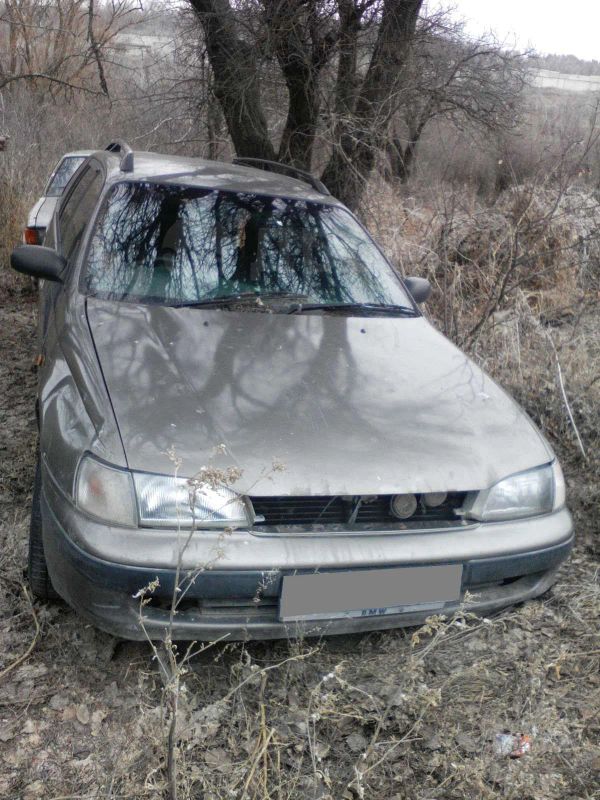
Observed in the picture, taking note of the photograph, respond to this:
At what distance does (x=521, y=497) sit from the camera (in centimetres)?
254

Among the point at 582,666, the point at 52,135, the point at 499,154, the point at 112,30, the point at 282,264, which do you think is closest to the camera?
the point at 582,666

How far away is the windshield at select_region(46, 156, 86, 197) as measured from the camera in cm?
694

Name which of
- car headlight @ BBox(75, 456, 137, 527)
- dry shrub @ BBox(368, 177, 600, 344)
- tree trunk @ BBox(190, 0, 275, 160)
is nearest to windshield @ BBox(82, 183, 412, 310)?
car headlight @ BBox(75, 456, 137, 527)

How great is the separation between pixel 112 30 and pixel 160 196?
15487mm

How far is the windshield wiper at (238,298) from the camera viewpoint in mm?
3162

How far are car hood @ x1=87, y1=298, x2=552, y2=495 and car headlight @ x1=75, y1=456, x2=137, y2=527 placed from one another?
0.08 metres

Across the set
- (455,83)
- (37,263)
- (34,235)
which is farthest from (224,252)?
(455,83)

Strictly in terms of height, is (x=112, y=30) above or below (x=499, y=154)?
above

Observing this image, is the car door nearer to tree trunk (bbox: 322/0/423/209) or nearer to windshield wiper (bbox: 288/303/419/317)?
windshield wiper (bbox: 288/303/419/317)

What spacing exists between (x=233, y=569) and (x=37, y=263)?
1853mm

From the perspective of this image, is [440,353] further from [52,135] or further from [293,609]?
[52,135]

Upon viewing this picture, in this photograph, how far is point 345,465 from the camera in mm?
2318

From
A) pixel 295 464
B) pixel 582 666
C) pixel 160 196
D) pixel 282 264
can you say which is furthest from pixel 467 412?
pixel 160 196

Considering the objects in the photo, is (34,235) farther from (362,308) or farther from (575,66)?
(575,66)
